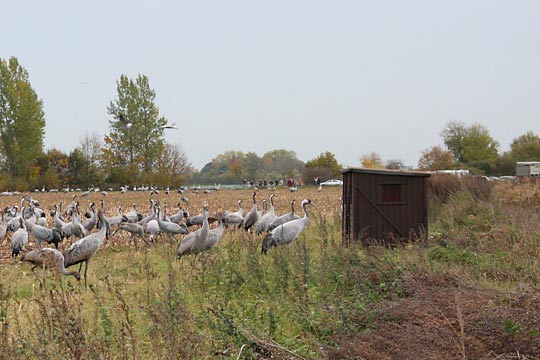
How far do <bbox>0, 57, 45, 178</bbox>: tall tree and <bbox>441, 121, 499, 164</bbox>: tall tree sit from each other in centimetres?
5190

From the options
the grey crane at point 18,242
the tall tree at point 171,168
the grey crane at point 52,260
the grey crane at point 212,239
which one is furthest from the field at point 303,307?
the tall tree at point 171,168

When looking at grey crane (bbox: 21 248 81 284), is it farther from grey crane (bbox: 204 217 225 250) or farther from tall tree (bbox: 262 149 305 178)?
tall tree (bbox: 262 149 305 178)

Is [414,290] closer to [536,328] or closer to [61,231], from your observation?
[536,328]

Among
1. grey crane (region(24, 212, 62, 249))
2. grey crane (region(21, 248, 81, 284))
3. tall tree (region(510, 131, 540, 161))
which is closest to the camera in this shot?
grey crane (region(21, 248, 81, 284))

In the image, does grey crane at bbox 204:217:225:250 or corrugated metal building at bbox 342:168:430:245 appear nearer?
grey crane at bbox 204:217:225:250

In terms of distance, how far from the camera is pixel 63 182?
62406 mm

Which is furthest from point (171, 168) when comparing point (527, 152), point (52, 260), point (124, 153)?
point (52, 260)

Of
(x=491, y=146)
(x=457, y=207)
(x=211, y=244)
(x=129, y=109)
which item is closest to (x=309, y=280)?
(x=211, y=244)

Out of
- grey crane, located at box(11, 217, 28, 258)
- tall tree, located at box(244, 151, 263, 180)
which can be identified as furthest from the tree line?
grey crane, located at box(11, 217, 28, 258)

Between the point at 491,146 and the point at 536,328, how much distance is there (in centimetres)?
7678

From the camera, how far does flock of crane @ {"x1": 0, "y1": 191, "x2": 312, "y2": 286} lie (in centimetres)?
1048

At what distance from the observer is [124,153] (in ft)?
199

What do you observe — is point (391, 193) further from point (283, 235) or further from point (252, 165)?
point (252, 165)

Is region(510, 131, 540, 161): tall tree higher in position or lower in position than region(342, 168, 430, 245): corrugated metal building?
higher
